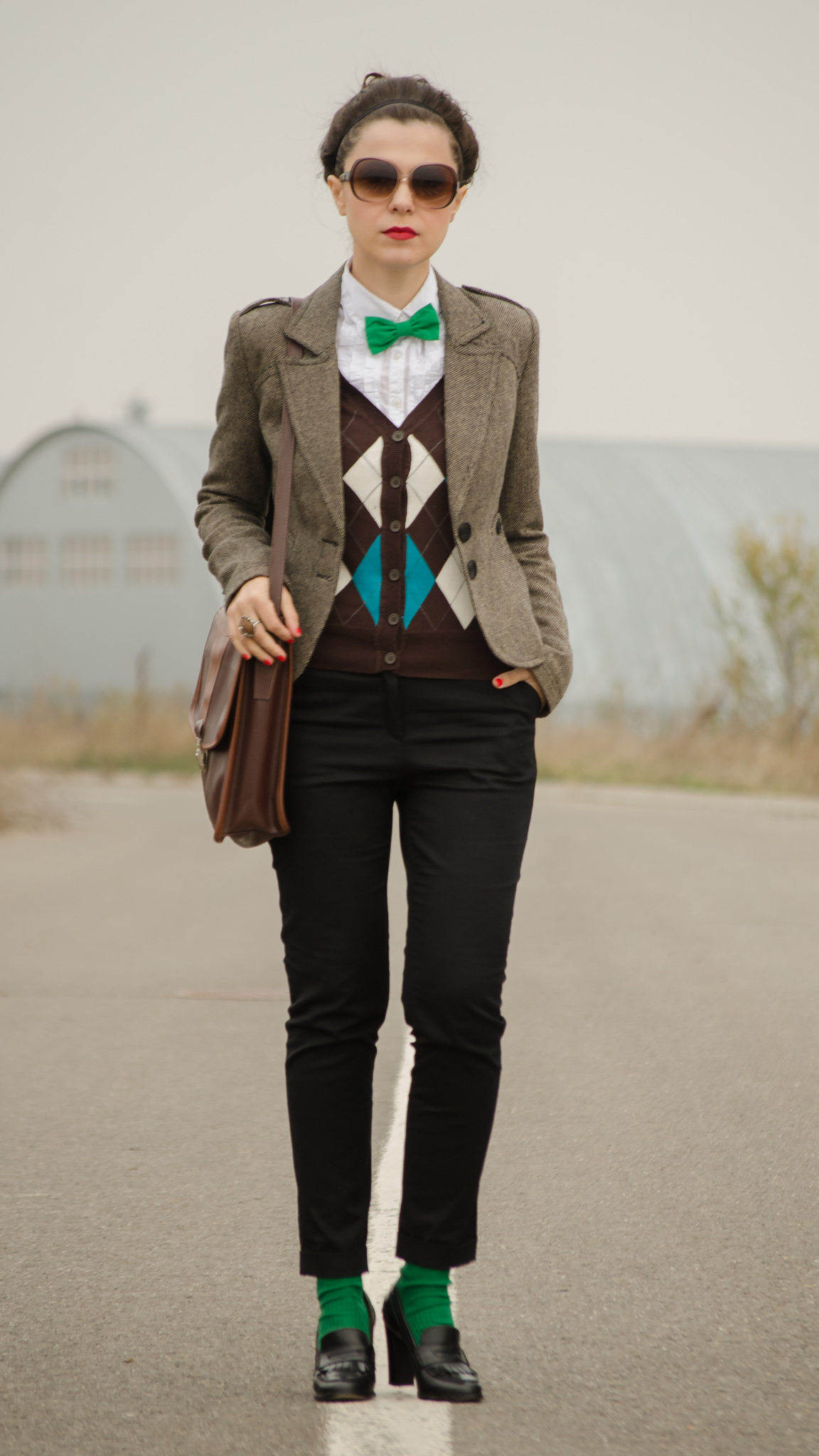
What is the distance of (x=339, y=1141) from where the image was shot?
9.75 feet

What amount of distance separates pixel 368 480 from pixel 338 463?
59mm

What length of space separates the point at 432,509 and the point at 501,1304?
1569mm

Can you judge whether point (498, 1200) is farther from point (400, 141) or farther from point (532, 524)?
point (400, 141)

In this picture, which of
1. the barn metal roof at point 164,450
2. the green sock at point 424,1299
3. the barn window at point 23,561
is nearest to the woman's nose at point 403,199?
the green sock at point 424,1299

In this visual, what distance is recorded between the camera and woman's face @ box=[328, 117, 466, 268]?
2.99 meters

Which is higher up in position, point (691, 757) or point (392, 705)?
point (392, 705)

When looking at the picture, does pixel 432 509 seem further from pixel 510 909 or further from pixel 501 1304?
pixel 501 1304

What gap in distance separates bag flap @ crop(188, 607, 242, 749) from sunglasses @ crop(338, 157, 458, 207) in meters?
0.76

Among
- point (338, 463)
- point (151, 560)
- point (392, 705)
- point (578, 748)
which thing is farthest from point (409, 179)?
point (151, 560)

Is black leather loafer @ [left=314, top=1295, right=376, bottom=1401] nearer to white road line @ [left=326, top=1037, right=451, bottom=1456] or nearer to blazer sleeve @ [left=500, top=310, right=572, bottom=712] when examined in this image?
white road line @ [left=326, top=1037, right=451, bottom=1456]

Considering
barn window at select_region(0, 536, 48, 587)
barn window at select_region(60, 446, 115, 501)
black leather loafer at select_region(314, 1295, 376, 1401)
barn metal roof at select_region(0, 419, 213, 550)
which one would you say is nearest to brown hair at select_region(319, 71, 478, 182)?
black leather loafer at select_region(314, 1295, 376, 1401)

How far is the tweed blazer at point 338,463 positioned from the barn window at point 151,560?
29.8 metres

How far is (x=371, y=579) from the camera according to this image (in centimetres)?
295

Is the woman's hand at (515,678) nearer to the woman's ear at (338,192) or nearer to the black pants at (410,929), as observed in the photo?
the black pants at (410,929)
